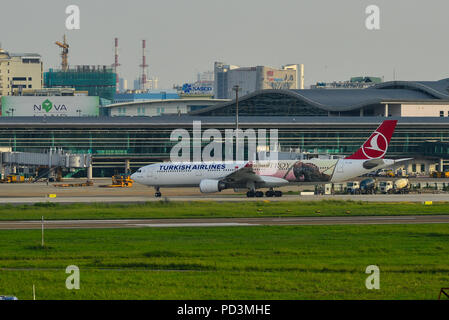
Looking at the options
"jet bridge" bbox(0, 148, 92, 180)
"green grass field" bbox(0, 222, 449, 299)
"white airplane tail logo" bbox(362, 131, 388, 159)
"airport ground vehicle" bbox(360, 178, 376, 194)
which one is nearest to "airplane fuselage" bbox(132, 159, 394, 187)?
"white airplane tail logo" bbox(362, 131, 388, 159)

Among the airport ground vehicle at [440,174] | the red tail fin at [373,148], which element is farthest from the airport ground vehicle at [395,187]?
the airport ground vehicle at [440,174]

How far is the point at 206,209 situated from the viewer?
210 feet

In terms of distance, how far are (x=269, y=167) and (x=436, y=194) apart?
66.1 feet

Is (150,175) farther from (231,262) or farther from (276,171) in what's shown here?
(231,262)

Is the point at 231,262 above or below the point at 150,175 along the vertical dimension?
below

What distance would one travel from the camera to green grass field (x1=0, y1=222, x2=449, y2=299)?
27.8 meters

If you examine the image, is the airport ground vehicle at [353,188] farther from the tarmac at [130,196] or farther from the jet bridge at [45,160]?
the jet bridge at [45,160]

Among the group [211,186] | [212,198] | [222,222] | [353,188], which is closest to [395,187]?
[353,188]

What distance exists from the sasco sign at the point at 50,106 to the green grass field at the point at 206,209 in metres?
98.6

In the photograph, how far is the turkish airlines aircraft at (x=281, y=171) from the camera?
258ft

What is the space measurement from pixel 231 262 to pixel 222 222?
19850mm
